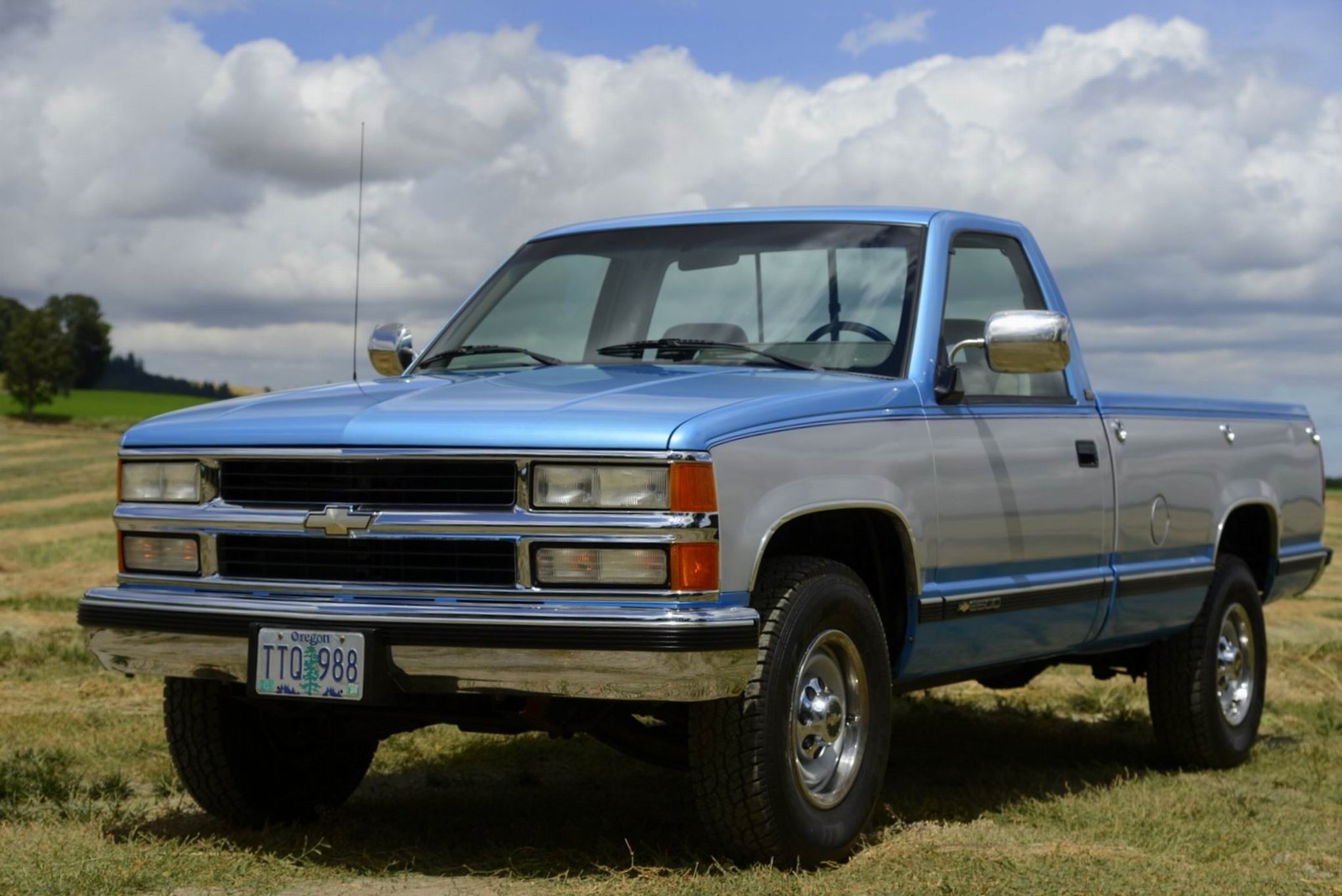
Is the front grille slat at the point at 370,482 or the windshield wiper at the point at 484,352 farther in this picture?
the windshield wiper at the point at 484,352

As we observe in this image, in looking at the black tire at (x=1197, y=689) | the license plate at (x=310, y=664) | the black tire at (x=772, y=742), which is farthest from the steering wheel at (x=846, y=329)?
the black tire at (x=1197, y=689)

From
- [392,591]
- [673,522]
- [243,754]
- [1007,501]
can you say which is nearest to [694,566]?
[673,522]

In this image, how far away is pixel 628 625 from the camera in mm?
4398

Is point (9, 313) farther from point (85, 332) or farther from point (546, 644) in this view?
point (546, 644)

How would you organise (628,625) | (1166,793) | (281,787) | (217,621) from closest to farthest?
1. (628,625)
2. (217,621)
3. (281,787)
4. (1166,793)

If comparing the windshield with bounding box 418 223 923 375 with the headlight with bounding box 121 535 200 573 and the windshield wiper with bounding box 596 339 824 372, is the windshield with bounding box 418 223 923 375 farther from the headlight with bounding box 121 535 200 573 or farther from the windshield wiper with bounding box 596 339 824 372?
the headlight with bounding box 121 535 200 573

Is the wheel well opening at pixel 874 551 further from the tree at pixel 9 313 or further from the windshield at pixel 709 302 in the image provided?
the tree at pixel 9 313

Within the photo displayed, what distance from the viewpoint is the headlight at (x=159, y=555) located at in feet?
16.7

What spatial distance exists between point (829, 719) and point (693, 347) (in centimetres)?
137

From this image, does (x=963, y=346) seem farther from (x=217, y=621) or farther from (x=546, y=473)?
(x=217, y=621)

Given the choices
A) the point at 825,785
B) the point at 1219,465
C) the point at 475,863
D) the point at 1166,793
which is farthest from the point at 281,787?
the point at 1219,465

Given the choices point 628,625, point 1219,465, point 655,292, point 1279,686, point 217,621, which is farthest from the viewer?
point 1279,686

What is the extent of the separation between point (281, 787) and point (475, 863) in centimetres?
101

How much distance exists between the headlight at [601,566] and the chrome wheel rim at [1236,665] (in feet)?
13.4
